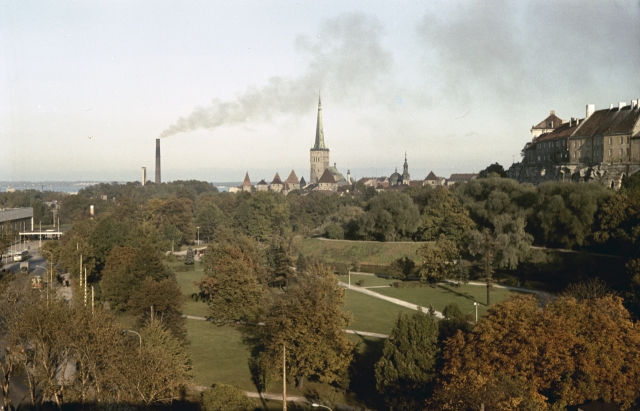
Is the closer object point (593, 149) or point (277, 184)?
point (593, 149)

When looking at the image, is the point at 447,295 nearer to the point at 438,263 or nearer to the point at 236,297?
the point at 438,263

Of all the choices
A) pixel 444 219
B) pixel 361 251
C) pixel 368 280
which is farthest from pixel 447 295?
pixel 361 251

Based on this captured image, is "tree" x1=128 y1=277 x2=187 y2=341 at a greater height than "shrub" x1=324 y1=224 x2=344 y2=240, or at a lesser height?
lesser

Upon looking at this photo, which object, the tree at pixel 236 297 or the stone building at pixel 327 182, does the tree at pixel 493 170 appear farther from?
the stone building at pixel 327 182

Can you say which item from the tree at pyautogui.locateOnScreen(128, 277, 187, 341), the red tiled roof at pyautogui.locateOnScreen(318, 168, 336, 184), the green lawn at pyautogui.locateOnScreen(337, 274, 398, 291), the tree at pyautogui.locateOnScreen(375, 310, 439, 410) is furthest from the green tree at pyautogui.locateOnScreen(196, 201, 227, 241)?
the red tiled roof at pyautogui.locateOnScreen(318, 168, 336, 184)

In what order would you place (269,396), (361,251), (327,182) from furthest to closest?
(327,182) < (361,251) < (269,396)

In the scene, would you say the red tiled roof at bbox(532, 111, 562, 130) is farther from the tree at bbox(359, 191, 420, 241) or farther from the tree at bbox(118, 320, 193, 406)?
the tree at bbox(118, 320, 193, 406)
